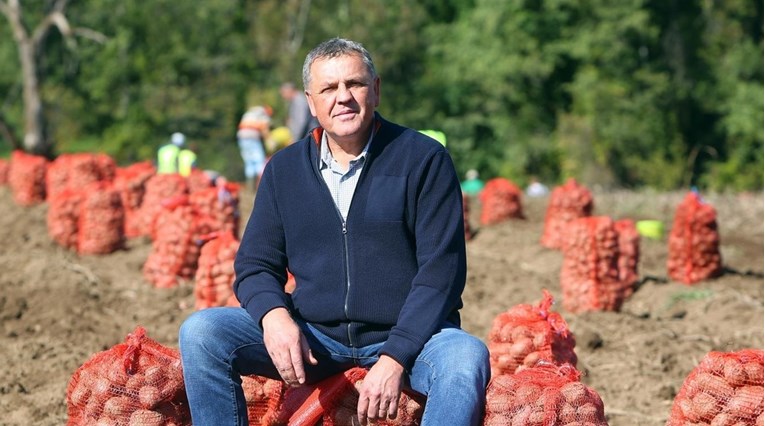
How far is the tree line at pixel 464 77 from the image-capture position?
33.8 meters

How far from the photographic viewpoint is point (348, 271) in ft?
13.8

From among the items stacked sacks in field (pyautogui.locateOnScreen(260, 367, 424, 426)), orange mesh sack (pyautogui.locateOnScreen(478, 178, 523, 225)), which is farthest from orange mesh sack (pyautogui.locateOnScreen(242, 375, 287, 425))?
orange mesh sack (pyautogui.locateOnScreen(478, 178, 523, 225))

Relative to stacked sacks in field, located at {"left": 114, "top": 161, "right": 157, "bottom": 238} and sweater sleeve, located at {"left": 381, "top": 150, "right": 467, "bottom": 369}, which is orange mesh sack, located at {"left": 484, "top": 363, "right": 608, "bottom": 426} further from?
stacked sacks in field, located at {"left": 114, "top": 161, "right": 157, "bottom": 238}

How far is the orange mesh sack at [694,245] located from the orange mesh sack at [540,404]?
6700mm

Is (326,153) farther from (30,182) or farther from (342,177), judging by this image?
(30,182)

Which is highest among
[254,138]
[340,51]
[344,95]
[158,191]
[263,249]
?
[340,51]

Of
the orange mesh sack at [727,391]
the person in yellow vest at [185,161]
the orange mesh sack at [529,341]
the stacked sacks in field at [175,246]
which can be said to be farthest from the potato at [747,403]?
the person in yellow vest at [185,161]

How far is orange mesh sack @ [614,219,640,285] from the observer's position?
31.6 ft

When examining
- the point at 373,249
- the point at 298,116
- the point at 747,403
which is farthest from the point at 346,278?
the point at 298,116

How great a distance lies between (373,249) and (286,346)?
1.55 ft

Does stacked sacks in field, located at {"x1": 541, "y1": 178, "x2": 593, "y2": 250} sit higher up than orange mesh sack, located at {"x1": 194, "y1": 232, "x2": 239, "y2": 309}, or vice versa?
orange mesh sack, located at {"x1": 194, "y1": 232, "x2": 239, "y2": 309}

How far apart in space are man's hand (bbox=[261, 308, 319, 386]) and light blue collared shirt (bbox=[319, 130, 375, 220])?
1.48 feet

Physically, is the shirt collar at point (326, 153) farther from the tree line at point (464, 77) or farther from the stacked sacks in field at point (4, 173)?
the tree line at point (464, 77)

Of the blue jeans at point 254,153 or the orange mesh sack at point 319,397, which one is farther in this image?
the blue jeans at point 254,153
